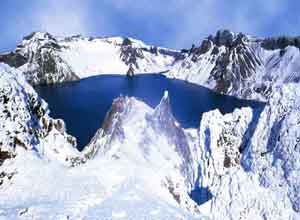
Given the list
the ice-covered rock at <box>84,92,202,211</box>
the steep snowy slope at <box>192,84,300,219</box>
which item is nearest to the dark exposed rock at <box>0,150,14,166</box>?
the ice-covered rock at <box>84,92,202,211</box>

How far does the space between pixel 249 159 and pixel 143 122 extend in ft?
30.5

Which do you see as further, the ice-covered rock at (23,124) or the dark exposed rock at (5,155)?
the ice-covered rock at (23,124)

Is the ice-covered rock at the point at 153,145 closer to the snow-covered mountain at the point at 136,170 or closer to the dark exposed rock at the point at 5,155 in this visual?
the snow-covered mountain at the point at 136,170

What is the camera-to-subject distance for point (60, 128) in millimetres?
41750

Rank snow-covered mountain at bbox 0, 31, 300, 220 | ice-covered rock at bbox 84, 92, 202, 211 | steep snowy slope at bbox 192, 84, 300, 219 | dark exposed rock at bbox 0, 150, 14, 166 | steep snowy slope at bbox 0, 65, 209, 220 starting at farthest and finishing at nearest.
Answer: steep snowy slope at bbox 192, 84, 300, 219
ice-covered rock at bbox 84, 92, 202, 211
dark exposed rock at bbox 0, 150, 14, 166
snow-covered mountain at bbox 0, 31, 300, 220
steep snowy slope at bbox 0, 65, 209, 220

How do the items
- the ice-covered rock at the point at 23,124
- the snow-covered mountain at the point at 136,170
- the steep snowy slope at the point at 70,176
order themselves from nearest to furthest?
the steep snowy slope at the point at 70,176 → the snow-covered mountain at the point at 136,170 → the ice-covered rock at the point at 23,124

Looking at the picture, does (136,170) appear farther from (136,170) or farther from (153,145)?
(153,145)

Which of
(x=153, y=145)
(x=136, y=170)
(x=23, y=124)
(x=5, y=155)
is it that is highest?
(x=23, y=124)

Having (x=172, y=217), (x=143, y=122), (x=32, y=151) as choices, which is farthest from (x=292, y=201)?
(x=32, y=151)

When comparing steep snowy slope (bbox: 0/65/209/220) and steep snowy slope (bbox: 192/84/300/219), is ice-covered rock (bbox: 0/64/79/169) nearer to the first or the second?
steep snowy slope (bbox: 0/65/209/220)

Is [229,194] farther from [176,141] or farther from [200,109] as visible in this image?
[200,109]

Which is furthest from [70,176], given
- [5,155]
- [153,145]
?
[153,145]

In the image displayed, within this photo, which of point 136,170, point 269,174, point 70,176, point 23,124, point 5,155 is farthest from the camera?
point 269,174

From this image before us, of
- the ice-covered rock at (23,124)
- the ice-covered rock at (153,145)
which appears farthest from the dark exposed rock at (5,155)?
the ice-covered rock at (153,145)
